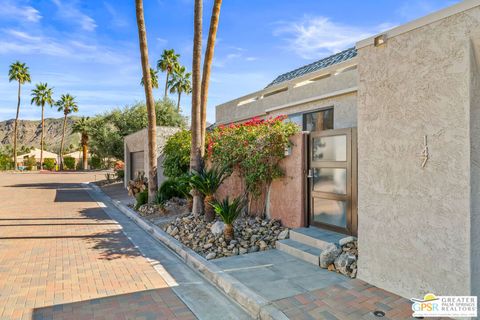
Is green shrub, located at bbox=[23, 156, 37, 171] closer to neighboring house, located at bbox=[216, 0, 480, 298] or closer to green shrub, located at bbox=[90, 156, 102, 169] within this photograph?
green shrub, located at bbox=[90, 156, 102, 169]

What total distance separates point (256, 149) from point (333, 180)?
1.99 meters

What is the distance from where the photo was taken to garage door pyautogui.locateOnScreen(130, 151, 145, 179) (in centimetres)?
1638

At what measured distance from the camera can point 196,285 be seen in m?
4.80

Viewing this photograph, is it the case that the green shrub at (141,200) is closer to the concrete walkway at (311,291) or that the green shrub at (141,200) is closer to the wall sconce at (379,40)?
the concrete walkway at (311,291)

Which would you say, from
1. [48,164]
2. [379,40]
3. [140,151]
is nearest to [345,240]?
[379,40]

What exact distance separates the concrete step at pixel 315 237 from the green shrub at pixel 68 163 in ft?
180

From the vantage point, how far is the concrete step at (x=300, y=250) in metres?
5.23

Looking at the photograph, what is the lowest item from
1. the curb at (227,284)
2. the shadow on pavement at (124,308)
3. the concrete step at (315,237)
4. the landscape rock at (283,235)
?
the shadow on pavement at (124,308)

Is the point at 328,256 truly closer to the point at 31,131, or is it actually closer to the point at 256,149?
the point at 256,149

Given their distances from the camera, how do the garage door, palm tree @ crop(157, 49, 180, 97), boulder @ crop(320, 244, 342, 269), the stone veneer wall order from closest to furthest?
1. boulder @ crop(320, 244, 342, 269)
2. the stone veneer wall
3. the garage door
4. palm tree @ crop(157, 49, 180, 97)

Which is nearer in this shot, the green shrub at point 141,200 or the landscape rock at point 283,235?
the landscape rock at point 283,235

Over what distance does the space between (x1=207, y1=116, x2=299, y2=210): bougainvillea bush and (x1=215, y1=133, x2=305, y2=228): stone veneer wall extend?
0.18m

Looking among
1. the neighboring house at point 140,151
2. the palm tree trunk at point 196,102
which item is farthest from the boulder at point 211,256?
the neighboring house at point 140,151

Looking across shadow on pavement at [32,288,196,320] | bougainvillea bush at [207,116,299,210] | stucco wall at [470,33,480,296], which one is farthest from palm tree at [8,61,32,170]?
stucco wall at [470,33,480,296]
